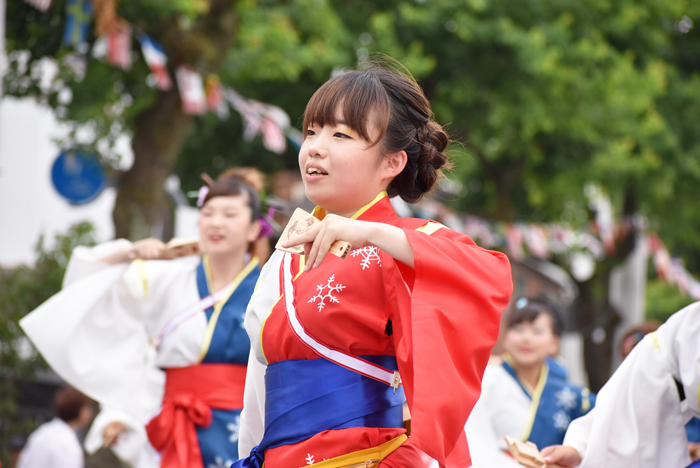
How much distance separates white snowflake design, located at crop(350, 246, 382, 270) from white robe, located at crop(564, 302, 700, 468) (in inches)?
50.1

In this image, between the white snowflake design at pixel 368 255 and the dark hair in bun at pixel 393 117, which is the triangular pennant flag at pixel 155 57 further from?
the white snowflake design at pixel 368 255

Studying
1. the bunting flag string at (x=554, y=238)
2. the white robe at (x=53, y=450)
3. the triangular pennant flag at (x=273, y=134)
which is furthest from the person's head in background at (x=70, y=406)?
the bunting flag string at (x=554, y=238)

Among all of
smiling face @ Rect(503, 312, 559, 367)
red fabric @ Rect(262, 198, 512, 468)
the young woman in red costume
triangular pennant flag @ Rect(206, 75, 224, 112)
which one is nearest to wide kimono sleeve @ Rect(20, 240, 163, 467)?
the young woman in red costume

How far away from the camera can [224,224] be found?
140 inches

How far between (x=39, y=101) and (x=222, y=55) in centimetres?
157

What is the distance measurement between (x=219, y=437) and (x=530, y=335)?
6.40ft

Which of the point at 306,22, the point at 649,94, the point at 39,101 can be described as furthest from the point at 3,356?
the point at 649,94

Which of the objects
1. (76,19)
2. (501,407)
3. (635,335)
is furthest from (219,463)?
(76,19)

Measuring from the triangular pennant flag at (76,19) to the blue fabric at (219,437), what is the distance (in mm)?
3214

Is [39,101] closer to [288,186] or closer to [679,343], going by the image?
[288,186]

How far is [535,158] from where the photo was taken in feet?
37.8

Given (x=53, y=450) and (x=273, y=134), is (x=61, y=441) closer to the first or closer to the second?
(x=53, y=450)

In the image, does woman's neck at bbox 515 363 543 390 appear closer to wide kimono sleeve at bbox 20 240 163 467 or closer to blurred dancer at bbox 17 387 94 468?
wide kimono sleeve at bbox 20 240 163 467

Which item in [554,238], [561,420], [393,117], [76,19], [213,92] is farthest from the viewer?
[554,238]
